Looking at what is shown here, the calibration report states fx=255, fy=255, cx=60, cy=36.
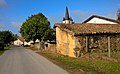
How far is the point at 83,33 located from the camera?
28141 millimetres

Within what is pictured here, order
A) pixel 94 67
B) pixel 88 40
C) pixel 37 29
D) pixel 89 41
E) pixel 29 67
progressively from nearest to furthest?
pixel 94 67
pixel 29 67
pixel 88 40
pixel 89 41
pixel 37 29

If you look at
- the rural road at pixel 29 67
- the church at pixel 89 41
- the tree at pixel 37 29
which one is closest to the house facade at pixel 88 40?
the church at pixel 89 41

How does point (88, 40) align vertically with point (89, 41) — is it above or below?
above

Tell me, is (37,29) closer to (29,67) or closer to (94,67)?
(29,67)

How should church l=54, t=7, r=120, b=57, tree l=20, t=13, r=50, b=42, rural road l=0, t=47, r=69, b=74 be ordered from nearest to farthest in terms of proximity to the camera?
rural road l=0, t=47, r=69, b=74
church l=54, t=7, r=120, b=57
tree l=20, t=13, r=50, b=42

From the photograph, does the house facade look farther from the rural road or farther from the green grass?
the green grass

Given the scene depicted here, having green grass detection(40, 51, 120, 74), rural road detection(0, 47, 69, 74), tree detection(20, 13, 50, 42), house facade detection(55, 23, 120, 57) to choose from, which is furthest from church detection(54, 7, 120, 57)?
tree detection(20, 13, 50, 42)

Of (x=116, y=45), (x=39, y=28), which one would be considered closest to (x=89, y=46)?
(x=116, y=45)

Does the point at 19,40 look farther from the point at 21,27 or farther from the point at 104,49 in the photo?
the point at 104,49

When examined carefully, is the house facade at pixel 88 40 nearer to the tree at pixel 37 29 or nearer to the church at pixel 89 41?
the church at pixel 89 41

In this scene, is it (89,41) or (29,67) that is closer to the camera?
(29,67)

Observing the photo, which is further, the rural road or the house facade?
the house facade

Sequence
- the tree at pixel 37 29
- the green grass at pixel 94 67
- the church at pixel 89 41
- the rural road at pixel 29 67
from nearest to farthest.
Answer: the green grass at pixel 94 67, the rural road at pixel 29 67, the church at pixel 89 41, the tree at pixel 37 29

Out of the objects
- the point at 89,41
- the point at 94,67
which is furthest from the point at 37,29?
the point at 94,67
